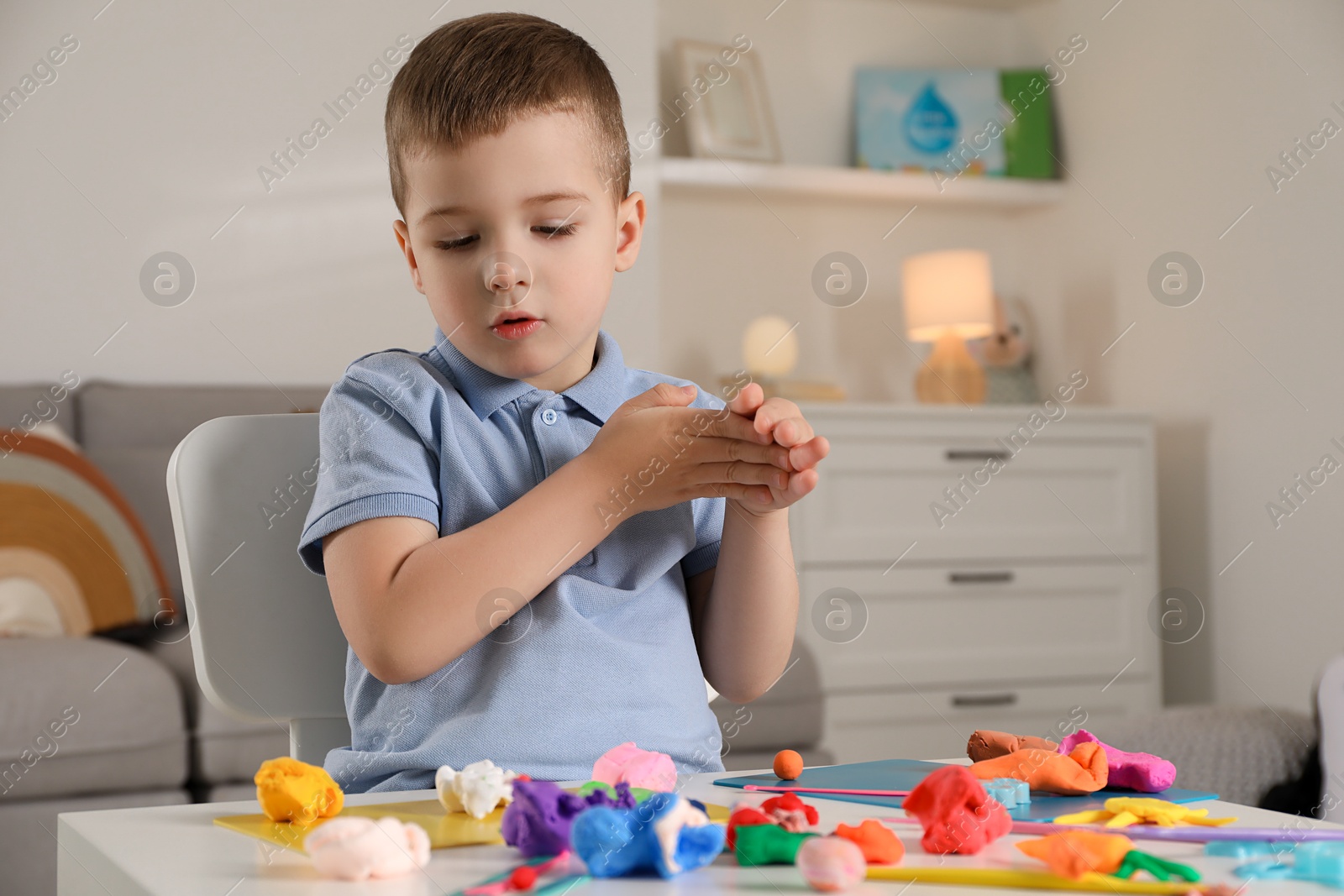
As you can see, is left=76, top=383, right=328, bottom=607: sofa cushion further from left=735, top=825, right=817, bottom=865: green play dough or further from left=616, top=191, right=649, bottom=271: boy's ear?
left=735, top=825, right=817, bottom=865: green play dough

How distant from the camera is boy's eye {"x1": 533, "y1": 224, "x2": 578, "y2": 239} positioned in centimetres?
70

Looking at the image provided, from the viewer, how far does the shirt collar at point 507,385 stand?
74 centimetres

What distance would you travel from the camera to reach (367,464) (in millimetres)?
671

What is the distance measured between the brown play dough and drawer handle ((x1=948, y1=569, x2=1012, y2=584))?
211cm

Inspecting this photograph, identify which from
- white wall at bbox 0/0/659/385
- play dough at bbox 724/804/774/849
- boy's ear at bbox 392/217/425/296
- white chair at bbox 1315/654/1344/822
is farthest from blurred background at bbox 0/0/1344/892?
play dough at bbox 724/804/774/849

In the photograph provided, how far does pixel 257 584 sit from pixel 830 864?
0.51 meters

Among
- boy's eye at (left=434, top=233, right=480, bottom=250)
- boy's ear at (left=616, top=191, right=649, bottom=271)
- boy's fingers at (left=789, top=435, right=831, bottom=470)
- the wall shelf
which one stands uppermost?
the wall shelf

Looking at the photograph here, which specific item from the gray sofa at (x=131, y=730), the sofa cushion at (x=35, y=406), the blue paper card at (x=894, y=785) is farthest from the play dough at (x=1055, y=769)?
the sofa cushion at (x=35, y=406)

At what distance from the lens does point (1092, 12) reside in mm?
3152

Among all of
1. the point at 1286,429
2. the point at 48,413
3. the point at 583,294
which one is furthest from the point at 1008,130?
the point at 583,294

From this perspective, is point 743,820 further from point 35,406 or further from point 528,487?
point 35,406

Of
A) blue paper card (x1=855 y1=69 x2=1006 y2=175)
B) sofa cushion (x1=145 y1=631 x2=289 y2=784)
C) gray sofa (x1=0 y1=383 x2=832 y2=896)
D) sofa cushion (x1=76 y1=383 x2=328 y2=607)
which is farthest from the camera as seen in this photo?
blue paper card (x1=855 y1=69 x2=1006 y2=175)

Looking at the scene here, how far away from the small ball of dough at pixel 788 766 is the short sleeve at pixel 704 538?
0.23 metres

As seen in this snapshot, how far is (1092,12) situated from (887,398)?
115cm
